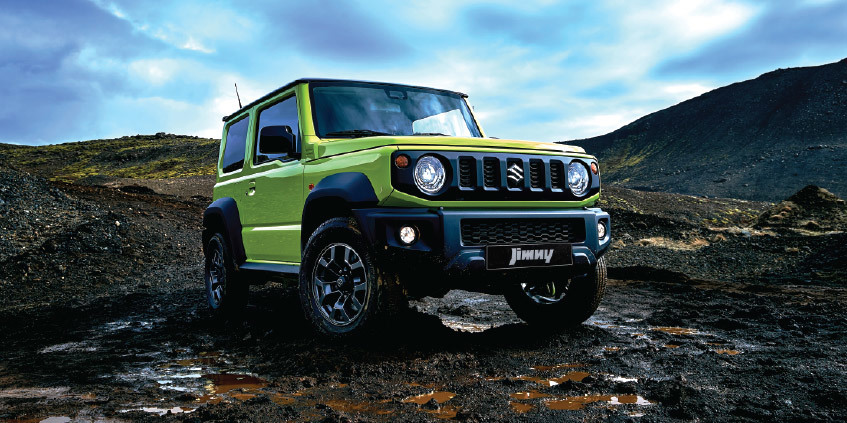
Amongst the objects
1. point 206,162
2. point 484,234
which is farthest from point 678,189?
point 484,234

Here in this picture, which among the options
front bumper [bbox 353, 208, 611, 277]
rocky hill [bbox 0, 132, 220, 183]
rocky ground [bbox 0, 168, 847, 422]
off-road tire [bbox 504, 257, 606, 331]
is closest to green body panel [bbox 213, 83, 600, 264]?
front bumper [bbox 353, 208, 611, 277]

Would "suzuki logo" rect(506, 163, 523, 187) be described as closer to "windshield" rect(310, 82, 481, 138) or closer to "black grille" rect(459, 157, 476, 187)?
"black grille" rect(459, 157, 476, 187)

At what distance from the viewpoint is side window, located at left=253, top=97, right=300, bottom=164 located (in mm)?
4754

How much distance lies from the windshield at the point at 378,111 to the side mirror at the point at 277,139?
23 centimetres

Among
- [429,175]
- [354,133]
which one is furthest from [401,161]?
[354,133]

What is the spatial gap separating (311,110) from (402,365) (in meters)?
2.14

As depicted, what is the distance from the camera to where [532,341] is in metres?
4.53

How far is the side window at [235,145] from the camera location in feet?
19.7

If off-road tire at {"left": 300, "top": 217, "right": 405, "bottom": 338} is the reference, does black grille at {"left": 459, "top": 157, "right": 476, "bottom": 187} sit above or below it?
above

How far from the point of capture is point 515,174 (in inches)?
164

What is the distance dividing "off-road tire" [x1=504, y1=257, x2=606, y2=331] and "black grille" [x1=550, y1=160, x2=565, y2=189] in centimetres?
75

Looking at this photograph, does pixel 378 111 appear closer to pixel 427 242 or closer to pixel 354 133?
pixel 354 133

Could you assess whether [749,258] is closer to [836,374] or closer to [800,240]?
[800,240]

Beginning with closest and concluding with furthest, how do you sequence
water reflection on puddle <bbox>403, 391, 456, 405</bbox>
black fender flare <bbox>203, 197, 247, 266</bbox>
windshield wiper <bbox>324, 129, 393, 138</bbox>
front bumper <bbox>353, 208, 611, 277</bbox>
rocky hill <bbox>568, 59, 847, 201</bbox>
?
water reflection on puddle <bbox>403, 391, 456, 405</bbox>, front bumper <bbox>353, 208, 611, 277</bbox>, windshield wiper <bbox>324, 129, 393, 138</bbox>, black fender flare <bbox>203, 197, 247, 266</bbox>, rocky hill <bbox>568, 59, 847, 201</bbox>
